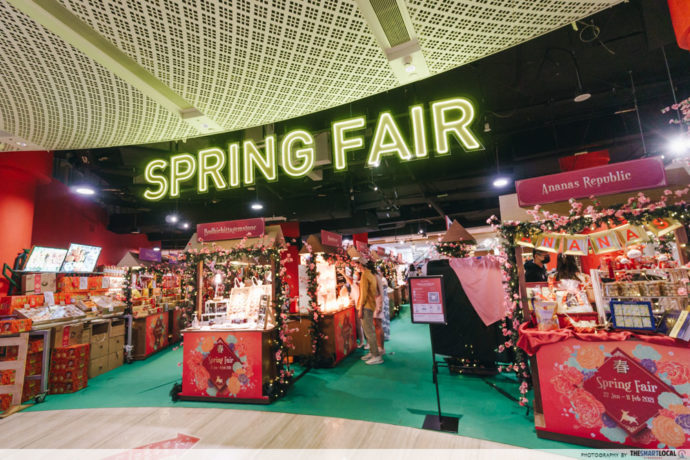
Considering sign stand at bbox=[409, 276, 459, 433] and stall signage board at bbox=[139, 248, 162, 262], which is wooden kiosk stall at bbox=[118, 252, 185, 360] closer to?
stall signage board at bbox=[139, 248, 162, 262]

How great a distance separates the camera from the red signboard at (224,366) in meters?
4.73

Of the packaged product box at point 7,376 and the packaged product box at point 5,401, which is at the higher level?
the packaged product box at point 7,376

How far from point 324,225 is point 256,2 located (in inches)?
461

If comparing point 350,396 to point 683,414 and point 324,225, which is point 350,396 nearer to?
point 683,414

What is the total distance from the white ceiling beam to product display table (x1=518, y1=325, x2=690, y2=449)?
392cm

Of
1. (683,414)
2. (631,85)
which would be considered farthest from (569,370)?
(631,85)

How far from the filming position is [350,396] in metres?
4.75

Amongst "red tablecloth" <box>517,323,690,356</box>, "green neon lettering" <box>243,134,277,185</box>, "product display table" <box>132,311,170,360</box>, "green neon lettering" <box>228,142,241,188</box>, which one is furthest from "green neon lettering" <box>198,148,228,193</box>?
"product display table" <box>132,311,170,360</box>

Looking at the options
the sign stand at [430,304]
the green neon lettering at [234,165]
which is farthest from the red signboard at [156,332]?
the sign stand at [430,304]

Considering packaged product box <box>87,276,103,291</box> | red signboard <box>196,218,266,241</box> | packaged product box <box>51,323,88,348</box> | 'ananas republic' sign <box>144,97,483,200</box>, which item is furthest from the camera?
packaged product box <box>87,276,103,291</box>

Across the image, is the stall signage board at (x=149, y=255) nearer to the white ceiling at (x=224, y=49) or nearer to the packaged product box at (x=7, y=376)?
the packaged product box at (x=7, y=376)

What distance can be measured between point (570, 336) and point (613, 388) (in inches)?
21.2

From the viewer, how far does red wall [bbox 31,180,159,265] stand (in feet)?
26.7

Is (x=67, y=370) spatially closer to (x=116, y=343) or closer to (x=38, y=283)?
(x=116, y=343)
